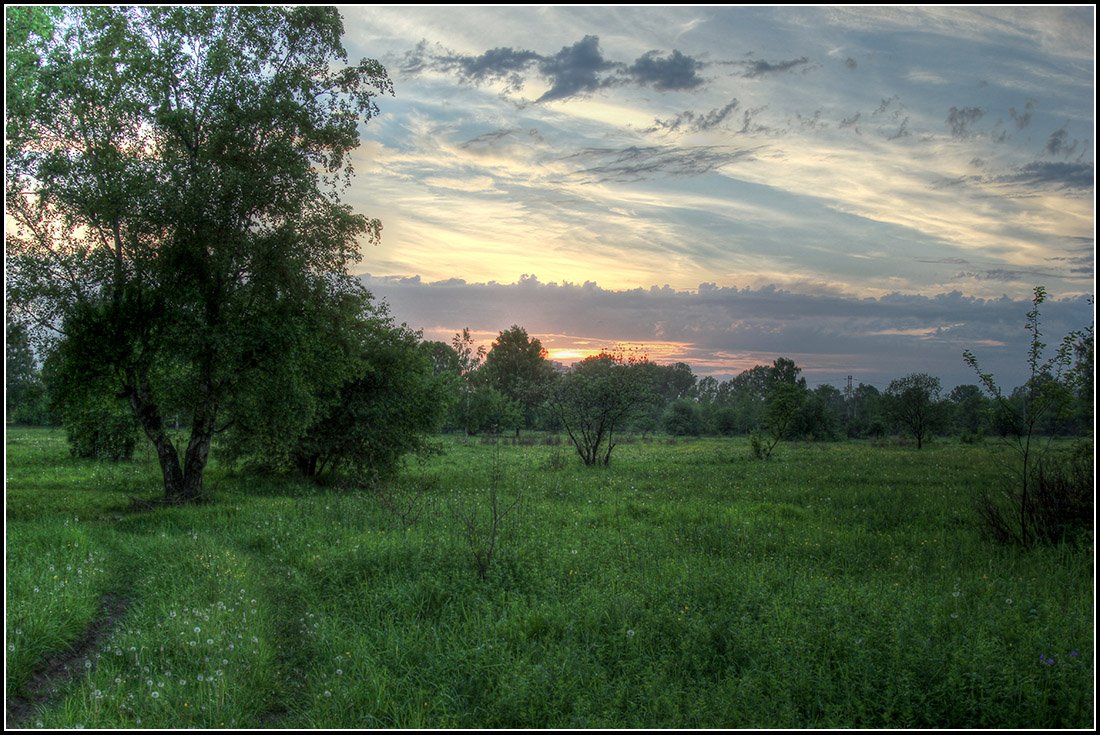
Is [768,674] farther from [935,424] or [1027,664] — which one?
[935,424]

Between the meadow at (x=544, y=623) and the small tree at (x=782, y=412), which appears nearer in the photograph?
the meadow at (x=544, y=623)

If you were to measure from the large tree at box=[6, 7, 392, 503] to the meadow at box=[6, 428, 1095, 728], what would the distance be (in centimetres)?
431

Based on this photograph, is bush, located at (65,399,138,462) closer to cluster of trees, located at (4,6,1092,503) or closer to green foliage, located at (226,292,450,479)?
cluster of trees, located at (4,6,1092,503)

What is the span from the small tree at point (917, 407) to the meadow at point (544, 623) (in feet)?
139

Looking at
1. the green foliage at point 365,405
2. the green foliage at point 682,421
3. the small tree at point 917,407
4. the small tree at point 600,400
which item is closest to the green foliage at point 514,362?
the green foliage at point 682,421

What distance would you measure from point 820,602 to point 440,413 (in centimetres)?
1692

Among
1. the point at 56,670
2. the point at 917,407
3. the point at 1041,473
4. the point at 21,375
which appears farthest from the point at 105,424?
the point at 917,407

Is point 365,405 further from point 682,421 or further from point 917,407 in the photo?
point 682,421

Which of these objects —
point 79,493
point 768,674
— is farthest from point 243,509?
point 768,674

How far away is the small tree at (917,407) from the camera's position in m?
48.2

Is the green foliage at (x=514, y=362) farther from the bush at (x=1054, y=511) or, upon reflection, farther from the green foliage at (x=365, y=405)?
the bush at (x=1054, y=511)

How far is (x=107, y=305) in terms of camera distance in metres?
14.4

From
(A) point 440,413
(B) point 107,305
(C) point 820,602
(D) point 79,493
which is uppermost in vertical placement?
(B) point 107,305

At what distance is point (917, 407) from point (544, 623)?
52.2m
